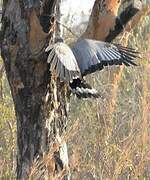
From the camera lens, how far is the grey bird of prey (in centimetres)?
225

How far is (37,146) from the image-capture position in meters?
2.61

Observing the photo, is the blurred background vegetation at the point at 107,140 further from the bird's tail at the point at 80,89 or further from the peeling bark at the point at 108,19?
the bird's tail at the point at 80,89

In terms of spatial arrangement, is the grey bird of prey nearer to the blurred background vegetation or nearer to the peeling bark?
the peeling bark

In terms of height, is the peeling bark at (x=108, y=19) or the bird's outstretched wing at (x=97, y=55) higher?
the peeling bark at (x=108, y=19)

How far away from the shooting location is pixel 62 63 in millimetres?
2232

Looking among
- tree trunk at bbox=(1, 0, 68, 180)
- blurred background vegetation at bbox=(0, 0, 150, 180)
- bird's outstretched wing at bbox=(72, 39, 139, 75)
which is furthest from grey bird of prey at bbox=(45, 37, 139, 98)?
blurred background vegetation at bbox=(0, 0, 150, 180)

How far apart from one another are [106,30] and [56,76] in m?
0.41

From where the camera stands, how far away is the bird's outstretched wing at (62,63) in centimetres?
223

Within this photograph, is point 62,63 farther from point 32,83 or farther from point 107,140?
point 107,140

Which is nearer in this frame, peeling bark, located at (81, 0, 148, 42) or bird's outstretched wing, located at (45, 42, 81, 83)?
bird's outstretched wing, located at (45, 42, 81, 83)

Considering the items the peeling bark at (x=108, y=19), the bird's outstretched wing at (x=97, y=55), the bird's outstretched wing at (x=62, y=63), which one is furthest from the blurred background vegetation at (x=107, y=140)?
the bird's outstretched wing at (x=62, y=63)

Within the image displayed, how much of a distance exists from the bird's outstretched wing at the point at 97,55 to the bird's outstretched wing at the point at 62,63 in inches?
3.8

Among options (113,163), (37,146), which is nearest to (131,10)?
(37,146)

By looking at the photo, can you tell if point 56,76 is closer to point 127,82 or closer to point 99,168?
point 99,168
